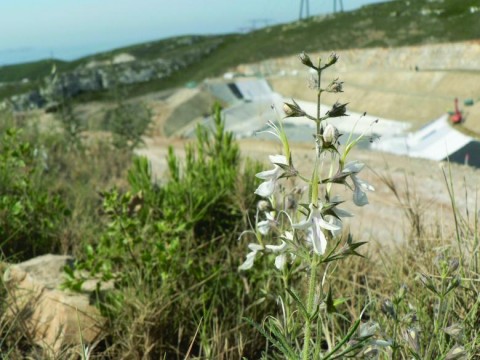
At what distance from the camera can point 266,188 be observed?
189 centimetres

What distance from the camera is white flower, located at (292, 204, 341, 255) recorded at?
1.71 meters

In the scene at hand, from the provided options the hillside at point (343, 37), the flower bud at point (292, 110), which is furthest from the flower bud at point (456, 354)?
the hillside at point (343, 37)

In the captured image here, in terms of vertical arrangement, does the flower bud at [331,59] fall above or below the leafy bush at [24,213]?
above

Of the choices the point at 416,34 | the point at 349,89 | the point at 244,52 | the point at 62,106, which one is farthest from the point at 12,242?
the point at 244,52

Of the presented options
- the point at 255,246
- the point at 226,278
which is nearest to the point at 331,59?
the point at 255,246

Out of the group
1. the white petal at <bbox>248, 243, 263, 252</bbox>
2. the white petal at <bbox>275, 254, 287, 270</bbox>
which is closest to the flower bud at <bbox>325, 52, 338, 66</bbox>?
the white petal at <bbox>275, 254, 287, 270</bbox>

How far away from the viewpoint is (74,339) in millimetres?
3561

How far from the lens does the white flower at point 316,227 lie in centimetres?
171

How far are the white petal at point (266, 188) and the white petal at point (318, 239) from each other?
0.20 m

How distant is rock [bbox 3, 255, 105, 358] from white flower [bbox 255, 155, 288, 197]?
1.83 meters

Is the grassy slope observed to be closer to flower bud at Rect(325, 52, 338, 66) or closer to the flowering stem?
flower bud at Rect(325, 52, 338, 66)

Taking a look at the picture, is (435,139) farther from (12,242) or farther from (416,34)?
(416,34)

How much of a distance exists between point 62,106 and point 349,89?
110 ft

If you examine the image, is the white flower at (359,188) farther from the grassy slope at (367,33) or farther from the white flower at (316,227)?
the grassy slope at (367,33)
